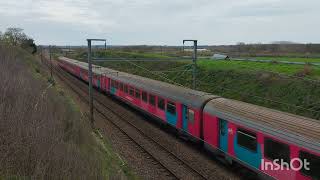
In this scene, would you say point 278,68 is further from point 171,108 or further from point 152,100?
point 171,108

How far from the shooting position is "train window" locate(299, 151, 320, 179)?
40.0 feet

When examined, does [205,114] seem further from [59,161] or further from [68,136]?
[59,161]

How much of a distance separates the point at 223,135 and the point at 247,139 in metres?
1.97

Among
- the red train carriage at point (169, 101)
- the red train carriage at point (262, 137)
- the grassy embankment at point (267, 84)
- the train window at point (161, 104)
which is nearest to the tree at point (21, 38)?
the grassy embankment at point (267, 84)

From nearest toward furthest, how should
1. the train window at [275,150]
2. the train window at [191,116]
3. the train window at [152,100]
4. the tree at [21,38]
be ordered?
the train window at [275,150]
the train window at [191,116]
the train window at [152,100]
the tree at [21,38]

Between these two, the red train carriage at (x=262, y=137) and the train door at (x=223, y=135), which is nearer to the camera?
the red train carriage at (x=262, y=137)

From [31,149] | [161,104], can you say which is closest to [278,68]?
[161,104]

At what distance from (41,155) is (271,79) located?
26856 mm

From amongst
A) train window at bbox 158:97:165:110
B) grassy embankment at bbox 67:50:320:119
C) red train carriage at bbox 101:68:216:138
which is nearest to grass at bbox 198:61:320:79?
grassy embankment at bbox 67:50:320:119

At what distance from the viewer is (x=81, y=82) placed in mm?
58844

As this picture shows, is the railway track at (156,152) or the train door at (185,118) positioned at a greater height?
the train door at (185,118)

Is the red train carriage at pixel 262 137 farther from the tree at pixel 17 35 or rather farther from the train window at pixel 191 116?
the tree at pixel 17 35

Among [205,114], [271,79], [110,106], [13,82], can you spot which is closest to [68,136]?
[13,82]

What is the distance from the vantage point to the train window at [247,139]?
15453 mm
